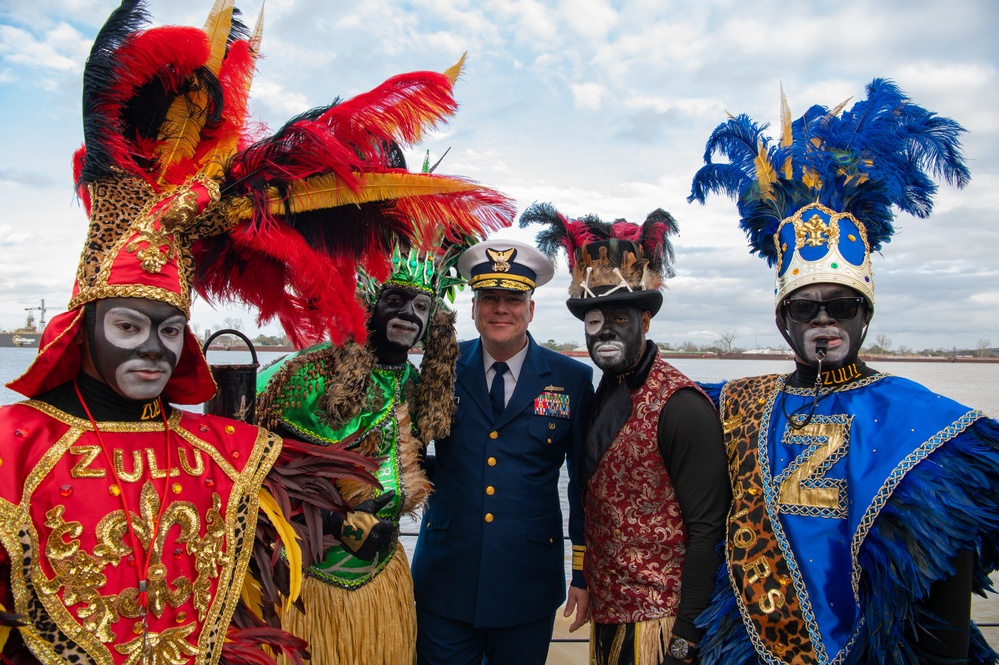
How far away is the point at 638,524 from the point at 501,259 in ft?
4.70

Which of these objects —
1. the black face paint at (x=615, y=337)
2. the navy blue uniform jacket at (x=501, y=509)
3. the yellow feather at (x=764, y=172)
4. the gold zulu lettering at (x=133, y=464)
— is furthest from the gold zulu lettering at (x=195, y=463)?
the yellow feather at (x=764, y=172)

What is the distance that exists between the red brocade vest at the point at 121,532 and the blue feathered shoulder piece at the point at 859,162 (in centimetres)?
219

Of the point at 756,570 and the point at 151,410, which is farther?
the point at 756,570

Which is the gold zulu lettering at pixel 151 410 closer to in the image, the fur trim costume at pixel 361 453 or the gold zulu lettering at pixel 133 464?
the gold zulu lettering at pixel 133 464

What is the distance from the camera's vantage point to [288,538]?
7.51ft

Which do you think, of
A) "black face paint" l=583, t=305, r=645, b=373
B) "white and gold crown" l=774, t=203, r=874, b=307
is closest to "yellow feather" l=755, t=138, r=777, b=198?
"white and gold crown" l=774, t=203, r=874, b=307

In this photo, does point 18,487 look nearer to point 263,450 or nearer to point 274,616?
point 263,450

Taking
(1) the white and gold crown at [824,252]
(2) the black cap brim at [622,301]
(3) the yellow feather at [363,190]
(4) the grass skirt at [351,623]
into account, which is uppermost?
(3) the yellow feather at [363,190]

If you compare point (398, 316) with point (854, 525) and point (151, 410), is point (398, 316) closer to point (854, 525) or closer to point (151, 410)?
point (151, 410)

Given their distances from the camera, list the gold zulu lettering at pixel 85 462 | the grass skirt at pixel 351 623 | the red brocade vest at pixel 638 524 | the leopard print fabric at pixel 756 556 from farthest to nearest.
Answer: the grass skirt at pixel 351 623 < the red brocade vest at pixel 638 524 < the leopard print fabric at pixel 756 556 < the gold zulu lettering at pixel 85 462

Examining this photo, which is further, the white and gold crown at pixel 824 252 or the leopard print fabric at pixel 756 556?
the white and gold crown at pixel 824 252

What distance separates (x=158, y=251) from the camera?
2.05 metres

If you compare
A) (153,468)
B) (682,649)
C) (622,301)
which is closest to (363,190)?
(153,468)

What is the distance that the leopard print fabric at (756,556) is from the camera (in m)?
2.30
